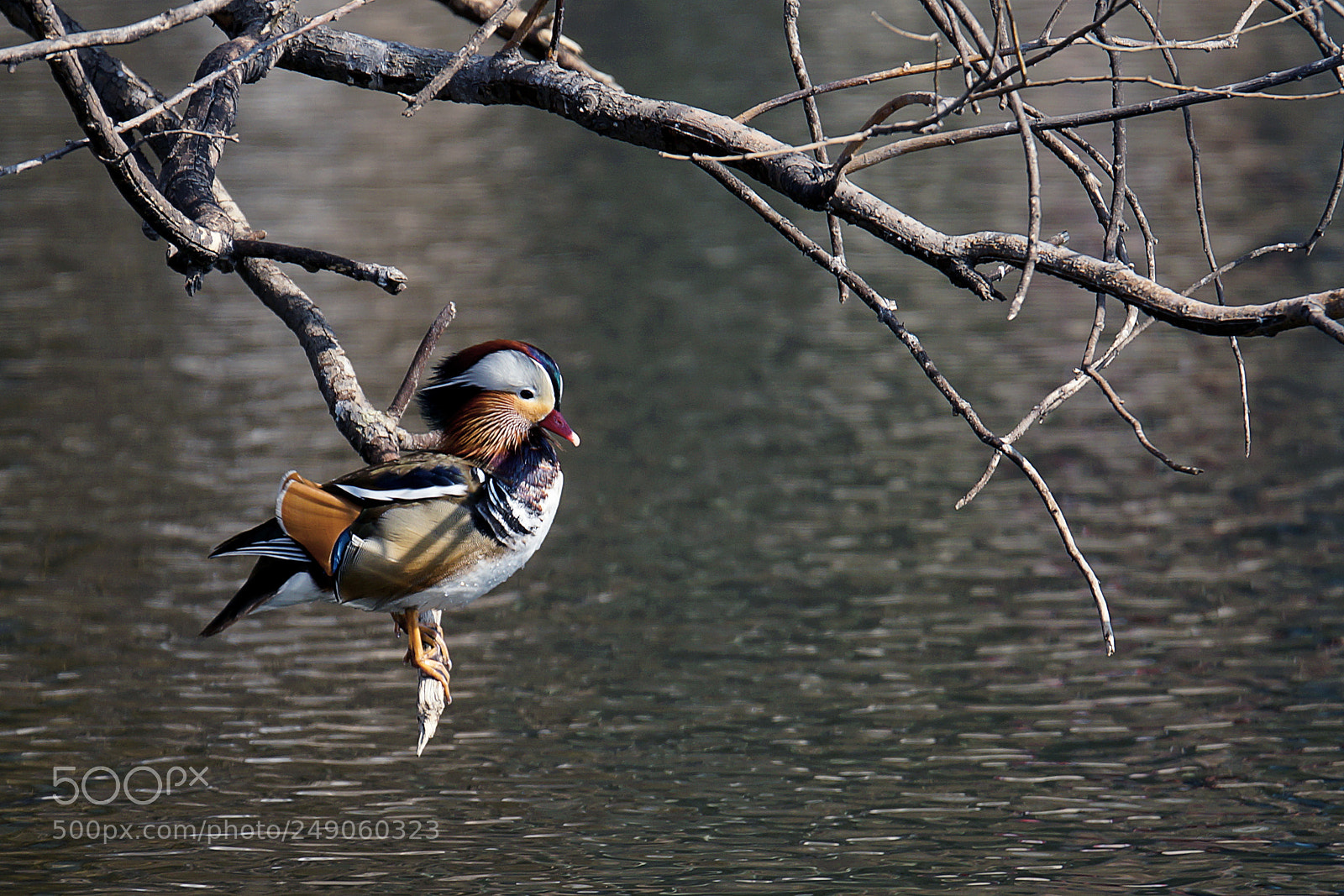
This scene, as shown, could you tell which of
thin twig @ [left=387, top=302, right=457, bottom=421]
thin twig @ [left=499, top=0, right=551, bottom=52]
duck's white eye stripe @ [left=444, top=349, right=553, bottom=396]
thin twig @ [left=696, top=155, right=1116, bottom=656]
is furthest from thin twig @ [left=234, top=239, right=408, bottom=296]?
thin twig @ [left=696, top=155, right=1116, bottom=656]

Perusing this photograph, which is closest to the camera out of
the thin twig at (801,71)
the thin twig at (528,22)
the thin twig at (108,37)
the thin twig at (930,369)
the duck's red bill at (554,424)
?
the thin twig at (108,37)

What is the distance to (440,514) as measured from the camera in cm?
473

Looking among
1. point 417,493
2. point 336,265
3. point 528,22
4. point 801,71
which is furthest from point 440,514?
point 801,71

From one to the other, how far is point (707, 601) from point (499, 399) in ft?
20.1

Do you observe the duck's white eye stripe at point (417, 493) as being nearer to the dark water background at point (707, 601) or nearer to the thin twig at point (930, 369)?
the thin twig at point (930, 369)

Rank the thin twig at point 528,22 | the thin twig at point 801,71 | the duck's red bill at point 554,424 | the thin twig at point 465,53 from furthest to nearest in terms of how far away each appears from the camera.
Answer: the duck's red bill at point 554,424 → the thin twig at point 528,22 → the thin twig at point 801,71 → the thin twig at point 465,53

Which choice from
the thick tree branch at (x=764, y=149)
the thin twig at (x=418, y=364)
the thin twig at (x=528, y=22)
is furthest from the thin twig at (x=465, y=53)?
the thin twig at (x=418, y=364)

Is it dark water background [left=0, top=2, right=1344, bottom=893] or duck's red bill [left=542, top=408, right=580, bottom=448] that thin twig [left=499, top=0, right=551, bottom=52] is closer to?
duck's red bill [left=542, top=408, right=580, bottom=448]

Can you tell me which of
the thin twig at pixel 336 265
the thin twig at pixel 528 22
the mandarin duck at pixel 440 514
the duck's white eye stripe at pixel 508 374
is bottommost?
the mandarin duck at pixel 440 514

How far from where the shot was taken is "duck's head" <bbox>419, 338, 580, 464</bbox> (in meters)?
4.85

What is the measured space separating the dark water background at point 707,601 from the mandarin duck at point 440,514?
7.74 ft

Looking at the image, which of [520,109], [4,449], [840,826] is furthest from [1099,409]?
[520,109]

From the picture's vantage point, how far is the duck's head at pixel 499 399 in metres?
4.85

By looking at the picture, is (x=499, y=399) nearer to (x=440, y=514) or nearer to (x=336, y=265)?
(x=440, y=514)
